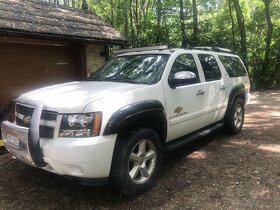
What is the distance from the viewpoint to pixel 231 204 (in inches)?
153

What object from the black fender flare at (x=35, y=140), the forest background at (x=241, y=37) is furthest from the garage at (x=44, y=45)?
the forest background at (x=241, y=37)

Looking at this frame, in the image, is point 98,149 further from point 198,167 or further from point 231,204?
point 198,167

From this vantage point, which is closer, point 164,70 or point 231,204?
point 231,204

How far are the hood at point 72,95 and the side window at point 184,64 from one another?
93 cm

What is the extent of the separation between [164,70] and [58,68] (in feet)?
17.9

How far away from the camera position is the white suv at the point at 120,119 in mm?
3543

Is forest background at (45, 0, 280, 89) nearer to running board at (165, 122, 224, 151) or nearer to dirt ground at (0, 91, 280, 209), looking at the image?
running board at (165, 122, 224, 151)

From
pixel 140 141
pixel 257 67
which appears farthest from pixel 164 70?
pixel 257 67

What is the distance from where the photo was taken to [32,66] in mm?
8680

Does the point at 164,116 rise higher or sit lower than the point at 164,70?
lower

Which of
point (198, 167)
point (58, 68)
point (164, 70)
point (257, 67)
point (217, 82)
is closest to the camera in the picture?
point (164, 70)

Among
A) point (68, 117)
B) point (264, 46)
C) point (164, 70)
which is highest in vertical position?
point (264, 46)

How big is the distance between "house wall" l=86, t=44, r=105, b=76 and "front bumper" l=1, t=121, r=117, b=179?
21.4 ft

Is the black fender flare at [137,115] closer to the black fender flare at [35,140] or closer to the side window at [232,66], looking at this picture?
the black fender flare at [35,140]
